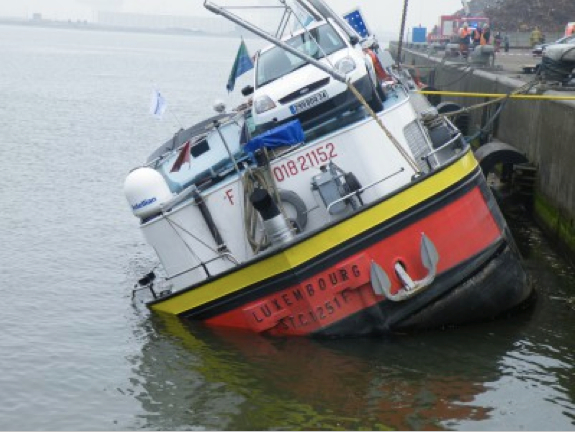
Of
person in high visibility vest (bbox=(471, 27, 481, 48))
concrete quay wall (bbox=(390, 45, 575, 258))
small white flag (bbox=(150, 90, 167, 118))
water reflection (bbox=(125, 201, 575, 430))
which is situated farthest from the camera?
person in high visibility vest (bbox=(471, 27, 481, 48))

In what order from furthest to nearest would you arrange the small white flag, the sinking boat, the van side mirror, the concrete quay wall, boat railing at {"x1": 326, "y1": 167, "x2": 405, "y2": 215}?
the concrete quay wall → the van side mirror → the small white flag → boat railing at {"x1": 326, "y1": 167, "x2": 405, "y2": 215} → the sinking boat

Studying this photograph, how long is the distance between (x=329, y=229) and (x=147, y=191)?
235 centimetres

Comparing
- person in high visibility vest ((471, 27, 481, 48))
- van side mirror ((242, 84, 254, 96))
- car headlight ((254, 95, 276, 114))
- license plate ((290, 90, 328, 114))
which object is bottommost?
person in high visibility vest ((471, 27, 481, 48))

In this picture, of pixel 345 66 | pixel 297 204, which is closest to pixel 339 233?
pixel 297 204

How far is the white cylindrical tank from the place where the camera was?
11.7 meters

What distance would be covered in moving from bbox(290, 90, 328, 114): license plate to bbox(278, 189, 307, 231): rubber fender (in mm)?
991

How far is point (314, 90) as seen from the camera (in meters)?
11.7

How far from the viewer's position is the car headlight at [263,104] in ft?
38.5

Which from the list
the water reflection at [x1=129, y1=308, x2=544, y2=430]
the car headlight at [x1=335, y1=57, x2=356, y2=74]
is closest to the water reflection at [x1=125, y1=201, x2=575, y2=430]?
the water reflection at [x1=129, y1=308, x2=544, y2=430]

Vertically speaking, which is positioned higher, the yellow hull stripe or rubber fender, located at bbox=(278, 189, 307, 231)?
rubber fender, located at bbox=(278, 189, 307, 231)

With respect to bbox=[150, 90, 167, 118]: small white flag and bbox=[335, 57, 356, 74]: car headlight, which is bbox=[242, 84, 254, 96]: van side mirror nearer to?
bbox=[150, 90, 167, 118]: small white flag

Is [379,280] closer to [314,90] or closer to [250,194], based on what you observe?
[250,194]

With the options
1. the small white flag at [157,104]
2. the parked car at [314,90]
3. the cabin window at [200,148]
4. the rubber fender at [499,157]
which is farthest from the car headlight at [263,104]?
the rubber fender at [499,157]

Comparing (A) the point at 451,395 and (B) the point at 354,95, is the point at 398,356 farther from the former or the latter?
→ (B) the point at 354,95
